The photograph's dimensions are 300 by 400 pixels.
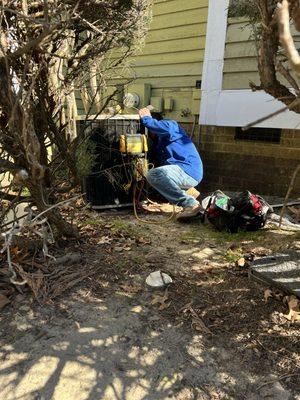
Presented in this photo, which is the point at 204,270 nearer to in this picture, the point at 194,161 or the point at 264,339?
the point at 264,339

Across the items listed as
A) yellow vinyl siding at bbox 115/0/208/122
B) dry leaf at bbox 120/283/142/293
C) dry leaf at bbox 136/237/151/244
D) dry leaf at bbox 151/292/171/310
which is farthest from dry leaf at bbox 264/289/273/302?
yellow vinyl siding at bbox 115/0/208/122

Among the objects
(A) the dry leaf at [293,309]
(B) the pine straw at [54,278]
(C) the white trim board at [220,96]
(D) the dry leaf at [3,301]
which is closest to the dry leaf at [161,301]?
(B) the pine straw at [54,278]

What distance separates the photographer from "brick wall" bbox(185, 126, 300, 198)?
19.1 ft

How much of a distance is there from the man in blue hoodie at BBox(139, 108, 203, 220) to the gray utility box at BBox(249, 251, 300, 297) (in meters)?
1.76

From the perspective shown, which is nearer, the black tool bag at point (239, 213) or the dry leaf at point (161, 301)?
the dry leaf at point (161, 301)

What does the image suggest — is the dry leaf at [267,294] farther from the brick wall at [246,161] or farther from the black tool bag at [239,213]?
the brick wall at [246,161]

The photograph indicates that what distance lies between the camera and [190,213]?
5.07 metres

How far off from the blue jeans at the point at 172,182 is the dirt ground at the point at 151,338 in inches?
62.2

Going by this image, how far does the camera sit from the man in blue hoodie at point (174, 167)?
520 cm

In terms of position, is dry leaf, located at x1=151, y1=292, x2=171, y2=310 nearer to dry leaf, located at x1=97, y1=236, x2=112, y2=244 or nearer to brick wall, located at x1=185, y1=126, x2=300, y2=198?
dry leaf, located at x1=97, y1=236, x2=112, y2=244

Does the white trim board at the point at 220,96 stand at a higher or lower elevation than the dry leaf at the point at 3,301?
higher

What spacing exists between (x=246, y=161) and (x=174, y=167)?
1.54 m

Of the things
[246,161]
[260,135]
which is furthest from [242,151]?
[260,135]

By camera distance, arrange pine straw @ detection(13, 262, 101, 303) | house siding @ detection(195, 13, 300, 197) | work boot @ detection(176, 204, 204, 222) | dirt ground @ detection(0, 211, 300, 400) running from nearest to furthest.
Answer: dirt ground @ detection(0, 211, 300, 400), pine straw @ detection(13, 262, 101, 303), work boot @ detection(176, 204, 204, 222), house siding @ detection(195, 13, 300, 197)
